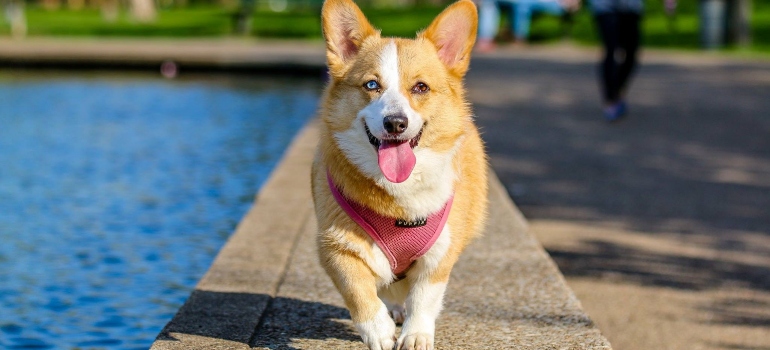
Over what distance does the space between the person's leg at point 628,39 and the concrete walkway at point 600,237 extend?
2.23 ft

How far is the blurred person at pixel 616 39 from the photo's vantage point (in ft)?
38.8

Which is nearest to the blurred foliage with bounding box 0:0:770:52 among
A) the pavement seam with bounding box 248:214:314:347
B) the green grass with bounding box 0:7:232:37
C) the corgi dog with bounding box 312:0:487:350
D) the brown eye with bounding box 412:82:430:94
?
the green grass with bounding box 0:7:232:37

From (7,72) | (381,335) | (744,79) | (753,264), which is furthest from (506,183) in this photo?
(7,72)

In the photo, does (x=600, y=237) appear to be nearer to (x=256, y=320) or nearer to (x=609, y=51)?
(x=256, y=320)

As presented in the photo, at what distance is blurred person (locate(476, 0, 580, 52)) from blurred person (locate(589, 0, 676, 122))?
9122mm

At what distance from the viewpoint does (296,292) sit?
16.4ft

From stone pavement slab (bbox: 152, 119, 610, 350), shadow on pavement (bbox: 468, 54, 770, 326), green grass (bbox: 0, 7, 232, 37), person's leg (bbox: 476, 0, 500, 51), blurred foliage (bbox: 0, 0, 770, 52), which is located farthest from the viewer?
green grass (bbox: 0, 7, 232, 37)

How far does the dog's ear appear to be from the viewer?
423cm

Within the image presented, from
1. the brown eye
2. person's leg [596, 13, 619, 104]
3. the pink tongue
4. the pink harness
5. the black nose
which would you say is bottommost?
person's leg [596, 13, 619, 104]

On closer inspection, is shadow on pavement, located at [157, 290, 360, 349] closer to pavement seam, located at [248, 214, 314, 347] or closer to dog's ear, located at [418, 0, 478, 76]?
pavement seam, located at [248, 214, 314, 347]

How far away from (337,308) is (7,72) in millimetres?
15337

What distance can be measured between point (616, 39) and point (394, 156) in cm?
852

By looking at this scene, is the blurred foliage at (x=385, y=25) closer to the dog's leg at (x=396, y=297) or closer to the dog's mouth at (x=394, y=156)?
the dog's leg at (x=396, y=297)

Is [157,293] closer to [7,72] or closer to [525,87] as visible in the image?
[525,87]
